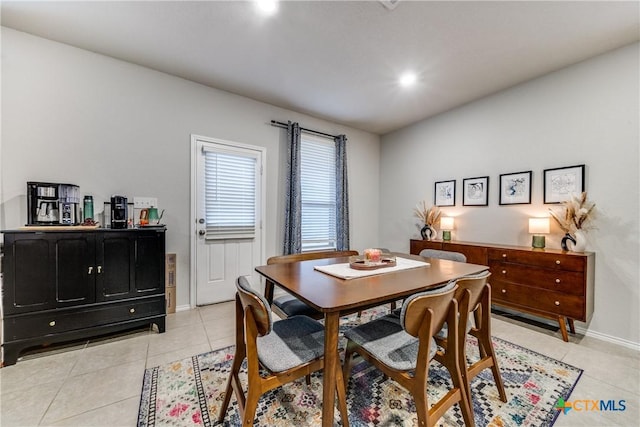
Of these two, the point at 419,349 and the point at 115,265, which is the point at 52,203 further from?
the point at 419,349

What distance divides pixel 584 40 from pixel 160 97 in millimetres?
4301

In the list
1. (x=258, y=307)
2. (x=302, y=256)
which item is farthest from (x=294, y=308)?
(x=258, y=307)

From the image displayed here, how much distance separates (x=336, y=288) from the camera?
1358 millimetres

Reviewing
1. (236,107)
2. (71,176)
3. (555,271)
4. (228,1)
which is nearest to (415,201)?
(555,271)

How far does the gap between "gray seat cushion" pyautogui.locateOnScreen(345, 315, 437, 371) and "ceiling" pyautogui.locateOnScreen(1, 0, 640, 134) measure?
7.68ft

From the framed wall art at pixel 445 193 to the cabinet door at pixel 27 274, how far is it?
4473mm

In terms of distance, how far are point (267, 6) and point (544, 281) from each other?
11.4 ft

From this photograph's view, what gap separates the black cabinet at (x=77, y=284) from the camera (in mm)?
1926

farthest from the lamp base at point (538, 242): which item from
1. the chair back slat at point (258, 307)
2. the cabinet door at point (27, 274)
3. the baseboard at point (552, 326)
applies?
the cabinet door at point (27, 274)

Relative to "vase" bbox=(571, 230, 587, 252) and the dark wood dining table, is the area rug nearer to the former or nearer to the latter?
the dark wood dining table

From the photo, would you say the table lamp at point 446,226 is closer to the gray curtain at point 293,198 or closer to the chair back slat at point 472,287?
the gray curtain at point 293,198

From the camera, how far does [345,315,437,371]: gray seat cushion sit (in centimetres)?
126

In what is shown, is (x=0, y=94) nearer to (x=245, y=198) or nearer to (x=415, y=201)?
(x=245, y=198)

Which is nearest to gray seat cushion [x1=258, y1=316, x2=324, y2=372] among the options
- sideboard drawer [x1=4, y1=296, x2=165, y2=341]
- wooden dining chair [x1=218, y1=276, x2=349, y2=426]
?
wooden dining chair [x1=218, y1=276, x2=349, y2=426]
